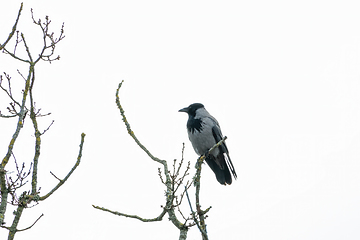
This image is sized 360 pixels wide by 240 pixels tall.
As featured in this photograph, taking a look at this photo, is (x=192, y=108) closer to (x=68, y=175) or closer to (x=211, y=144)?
(x=211, y=144)

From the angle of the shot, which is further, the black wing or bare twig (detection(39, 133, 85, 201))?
the black wing

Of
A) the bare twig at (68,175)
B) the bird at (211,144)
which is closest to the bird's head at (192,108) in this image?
the bird at (211,144)

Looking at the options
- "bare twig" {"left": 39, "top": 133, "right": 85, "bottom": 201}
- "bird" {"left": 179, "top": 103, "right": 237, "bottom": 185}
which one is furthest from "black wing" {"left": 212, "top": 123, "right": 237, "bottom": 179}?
"bare twig" {"left": 39, "top": 133, "right": 85, "bottom": 201}

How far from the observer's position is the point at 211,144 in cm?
851

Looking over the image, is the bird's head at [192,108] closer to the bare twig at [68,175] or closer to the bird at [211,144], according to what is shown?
the bird at [211,144]

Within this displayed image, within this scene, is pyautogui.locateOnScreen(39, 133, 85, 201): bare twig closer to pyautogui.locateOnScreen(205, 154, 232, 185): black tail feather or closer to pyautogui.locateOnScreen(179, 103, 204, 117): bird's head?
pyautogui.locateOnScreen(205, 154, 232, 185): black tail feather

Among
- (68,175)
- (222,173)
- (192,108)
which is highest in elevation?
(192,108)

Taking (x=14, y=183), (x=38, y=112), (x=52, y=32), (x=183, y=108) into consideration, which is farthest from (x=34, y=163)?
(x=183, y=108)

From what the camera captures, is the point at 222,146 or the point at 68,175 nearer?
the point at 68,175

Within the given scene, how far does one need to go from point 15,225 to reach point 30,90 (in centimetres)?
113

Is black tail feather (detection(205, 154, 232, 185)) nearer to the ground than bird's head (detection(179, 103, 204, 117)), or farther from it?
nearer to the ground

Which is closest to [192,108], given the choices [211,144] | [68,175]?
[211,144]

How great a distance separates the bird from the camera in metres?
8.55

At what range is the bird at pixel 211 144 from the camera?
855 centimetres
